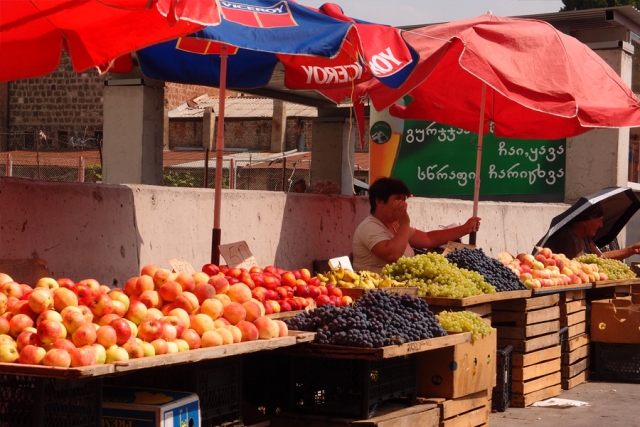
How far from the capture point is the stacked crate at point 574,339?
28.8ft

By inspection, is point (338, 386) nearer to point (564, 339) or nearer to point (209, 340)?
point (209, 340)

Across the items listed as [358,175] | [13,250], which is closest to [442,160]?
[13,250]

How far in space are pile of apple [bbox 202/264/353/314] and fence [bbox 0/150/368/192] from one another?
26952mm

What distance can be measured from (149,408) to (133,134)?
1053cm

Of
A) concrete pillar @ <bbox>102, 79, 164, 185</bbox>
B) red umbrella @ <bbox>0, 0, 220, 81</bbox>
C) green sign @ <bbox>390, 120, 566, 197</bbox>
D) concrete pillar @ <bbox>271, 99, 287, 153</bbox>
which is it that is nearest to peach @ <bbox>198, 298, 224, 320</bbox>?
red umbrella @ <bbox>0, 0, 220, 81</bbox>

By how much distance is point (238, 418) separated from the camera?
4938mm

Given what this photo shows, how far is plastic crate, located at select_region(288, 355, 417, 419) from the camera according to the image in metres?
5.19

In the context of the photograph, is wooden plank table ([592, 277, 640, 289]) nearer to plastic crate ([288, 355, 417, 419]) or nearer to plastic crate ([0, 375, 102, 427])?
plastic crate ([288, 355, 417, 419])

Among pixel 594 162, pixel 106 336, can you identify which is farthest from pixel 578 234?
pixel 106 336

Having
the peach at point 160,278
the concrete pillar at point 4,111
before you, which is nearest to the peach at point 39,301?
the peach at point 160,278

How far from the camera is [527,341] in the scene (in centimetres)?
789

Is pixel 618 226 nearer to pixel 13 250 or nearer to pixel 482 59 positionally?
pixel 482 59

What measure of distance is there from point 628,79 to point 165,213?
1047cm

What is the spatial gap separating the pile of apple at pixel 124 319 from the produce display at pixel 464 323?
139 centimetres
